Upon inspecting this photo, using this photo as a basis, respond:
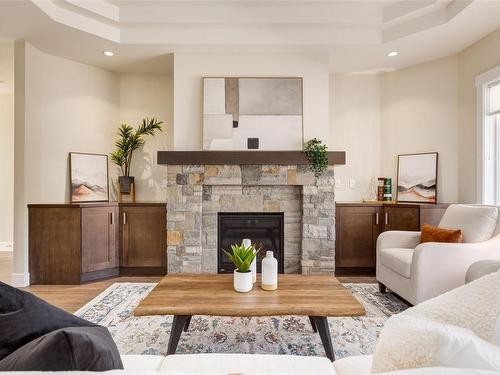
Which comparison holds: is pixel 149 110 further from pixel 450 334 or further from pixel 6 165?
pixel 450 334

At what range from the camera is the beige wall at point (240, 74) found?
3.69 m

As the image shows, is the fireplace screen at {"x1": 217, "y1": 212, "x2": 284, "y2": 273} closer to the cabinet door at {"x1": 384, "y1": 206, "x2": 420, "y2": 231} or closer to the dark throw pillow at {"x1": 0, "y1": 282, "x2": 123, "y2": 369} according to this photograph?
the cabinet door at {"x1": 384, "y1": 206, "x2": 420, "y2": 231}

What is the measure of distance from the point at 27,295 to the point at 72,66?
3.94m

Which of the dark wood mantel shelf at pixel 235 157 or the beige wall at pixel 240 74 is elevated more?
the beige wall at pixel 240 74

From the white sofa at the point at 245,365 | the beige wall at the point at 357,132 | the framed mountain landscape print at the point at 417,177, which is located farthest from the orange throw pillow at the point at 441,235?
the white sofa at the point at 245,365

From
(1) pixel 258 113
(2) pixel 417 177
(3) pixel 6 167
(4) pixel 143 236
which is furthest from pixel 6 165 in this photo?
(2) pixel 417 177

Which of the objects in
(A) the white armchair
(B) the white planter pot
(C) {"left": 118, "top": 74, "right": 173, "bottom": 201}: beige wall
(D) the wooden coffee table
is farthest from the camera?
(C) {"left": 118, "top": 74, "right": 173, "bottom": 201}: beige wall

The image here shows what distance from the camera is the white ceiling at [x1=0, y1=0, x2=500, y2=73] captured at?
315 centimetres

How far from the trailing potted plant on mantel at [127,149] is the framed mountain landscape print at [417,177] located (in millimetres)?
3253

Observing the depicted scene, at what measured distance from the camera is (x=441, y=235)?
9.07 ft

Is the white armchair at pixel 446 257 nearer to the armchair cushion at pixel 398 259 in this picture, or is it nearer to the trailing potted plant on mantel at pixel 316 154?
the armchair cushion at pixel 398 259

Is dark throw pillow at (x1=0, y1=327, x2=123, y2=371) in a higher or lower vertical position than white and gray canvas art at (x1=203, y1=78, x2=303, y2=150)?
lower

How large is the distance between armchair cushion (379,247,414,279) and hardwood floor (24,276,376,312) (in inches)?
29.0

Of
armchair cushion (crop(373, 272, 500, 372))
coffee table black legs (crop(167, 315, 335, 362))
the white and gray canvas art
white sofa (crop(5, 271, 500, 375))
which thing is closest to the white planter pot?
coffee table black legs (crop(167, 315, 335, 362))
